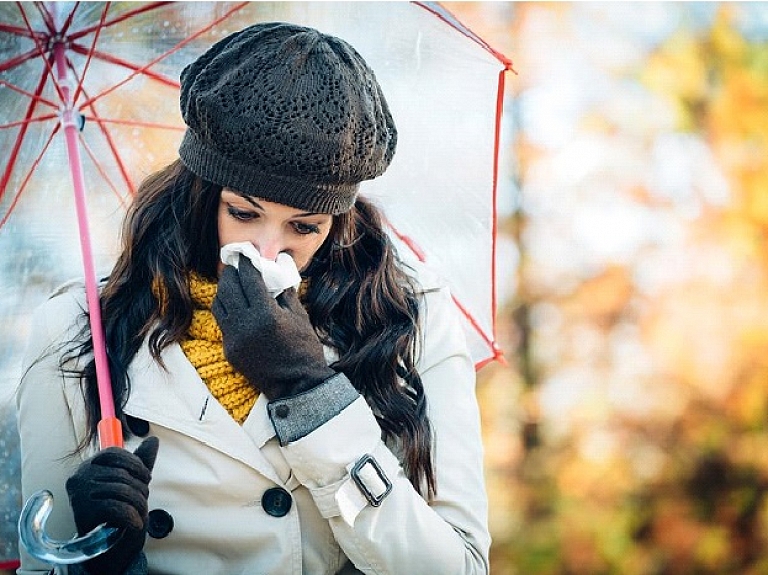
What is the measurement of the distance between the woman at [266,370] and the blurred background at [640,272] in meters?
4.52

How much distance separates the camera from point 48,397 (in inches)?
76.8

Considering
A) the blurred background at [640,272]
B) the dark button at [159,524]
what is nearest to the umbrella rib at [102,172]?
the dark button at [159,524]

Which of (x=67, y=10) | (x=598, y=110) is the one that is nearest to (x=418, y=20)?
(x=67, y=10)

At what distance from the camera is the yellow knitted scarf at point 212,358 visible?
195 centimetres

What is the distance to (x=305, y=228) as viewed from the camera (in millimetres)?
1958

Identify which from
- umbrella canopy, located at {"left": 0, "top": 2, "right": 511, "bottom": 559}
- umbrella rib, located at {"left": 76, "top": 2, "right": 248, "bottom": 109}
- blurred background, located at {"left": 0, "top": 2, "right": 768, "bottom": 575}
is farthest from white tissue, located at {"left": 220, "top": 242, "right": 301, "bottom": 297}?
blurred background, located at {"left": 0, "top": 2, "right": 768, "bottom": 575}

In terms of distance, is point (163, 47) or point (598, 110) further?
point (598, 110)

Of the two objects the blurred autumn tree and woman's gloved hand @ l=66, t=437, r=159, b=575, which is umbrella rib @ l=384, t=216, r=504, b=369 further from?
the blurred autumn tree

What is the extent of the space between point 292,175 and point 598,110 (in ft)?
16.3

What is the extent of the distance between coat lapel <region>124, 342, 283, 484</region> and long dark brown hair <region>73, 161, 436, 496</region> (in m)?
0.03

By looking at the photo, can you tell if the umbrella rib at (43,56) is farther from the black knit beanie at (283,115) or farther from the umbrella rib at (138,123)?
the black knit beanie at (283,115)

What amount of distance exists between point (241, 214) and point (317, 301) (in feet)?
0.86

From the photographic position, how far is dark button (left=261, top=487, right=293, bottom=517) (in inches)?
75.2

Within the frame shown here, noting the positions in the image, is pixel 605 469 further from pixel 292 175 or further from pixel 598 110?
pixel 292 175
